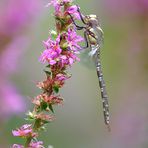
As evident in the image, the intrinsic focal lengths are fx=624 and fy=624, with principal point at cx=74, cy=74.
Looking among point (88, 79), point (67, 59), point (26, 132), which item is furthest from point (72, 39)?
point (88, 79)

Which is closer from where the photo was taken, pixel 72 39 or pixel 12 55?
pixel 72 39

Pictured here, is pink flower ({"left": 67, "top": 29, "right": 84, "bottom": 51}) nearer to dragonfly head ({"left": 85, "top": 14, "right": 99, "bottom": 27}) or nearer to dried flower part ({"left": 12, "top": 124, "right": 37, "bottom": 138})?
dried flower part ({"left": 12, "top": 124, "right": 37, "bottom": 138})

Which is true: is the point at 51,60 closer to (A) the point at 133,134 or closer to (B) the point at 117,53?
(A) the point at 133,134

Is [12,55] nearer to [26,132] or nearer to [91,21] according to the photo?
[91,21]

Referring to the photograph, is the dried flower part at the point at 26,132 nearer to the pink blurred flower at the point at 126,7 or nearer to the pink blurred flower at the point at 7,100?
the pink blurred flower at the point at 7,100

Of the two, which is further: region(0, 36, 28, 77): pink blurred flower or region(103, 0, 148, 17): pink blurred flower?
region(103, 0, 148, 17): pink blurred flower

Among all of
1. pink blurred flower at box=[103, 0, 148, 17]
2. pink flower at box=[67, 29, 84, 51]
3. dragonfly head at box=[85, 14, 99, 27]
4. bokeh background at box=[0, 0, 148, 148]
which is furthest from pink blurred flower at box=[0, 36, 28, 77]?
pink flower at box=[67, 29, 84, 51]

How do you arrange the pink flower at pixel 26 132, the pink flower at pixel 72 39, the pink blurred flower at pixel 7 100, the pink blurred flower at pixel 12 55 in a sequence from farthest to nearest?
the pink blurred flower at pixel 7 100
the pink blurred flower at pixel 12 55
the pink flower at pixel 72 39
the pink flower at pixel 26 132

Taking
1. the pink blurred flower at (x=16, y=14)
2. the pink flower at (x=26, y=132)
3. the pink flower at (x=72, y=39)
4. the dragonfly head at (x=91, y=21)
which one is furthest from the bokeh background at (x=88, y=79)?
the pink flower at (x=26, y=132)

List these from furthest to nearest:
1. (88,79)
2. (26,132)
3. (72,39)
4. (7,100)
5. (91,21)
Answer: (88,79) → (7,100) → (91,21) → (72,39) → (26,132)
